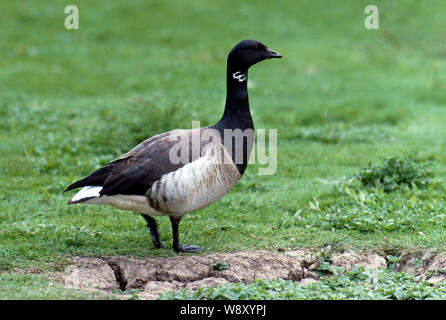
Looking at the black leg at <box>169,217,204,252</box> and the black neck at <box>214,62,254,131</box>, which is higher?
the black neck at <box>214,62,254,131</box>

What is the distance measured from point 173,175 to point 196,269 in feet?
2.89

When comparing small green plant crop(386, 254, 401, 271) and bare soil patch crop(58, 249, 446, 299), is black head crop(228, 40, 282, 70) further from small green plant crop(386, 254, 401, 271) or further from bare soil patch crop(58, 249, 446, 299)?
small green plant crop(386, 254, 401, 271)

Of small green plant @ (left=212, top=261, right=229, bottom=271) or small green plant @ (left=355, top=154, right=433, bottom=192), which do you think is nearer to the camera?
small green plant @ (left=212, top=261, right=229, bottom=271)

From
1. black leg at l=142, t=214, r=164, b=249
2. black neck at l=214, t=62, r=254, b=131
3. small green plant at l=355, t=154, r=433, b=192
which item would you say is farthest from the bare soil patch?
small green plant at l=355, t=154, r=433, b=192

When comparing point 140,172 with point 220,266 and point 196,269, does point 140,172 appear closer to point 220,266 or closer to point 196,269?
point 196,269

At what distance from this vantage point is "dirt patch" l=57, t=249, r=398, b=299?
5.63m

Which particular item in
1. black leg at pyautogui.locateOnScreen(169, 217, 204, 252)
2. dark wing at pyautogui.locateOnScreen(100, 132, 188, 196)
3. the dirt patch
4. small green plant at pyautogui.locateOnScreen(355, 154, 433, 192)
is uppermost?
dark wing at pyautogui.locateOnScreen(100, 132, 188, 196)

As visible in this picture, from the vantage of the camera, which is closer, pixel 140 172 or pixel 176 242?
pixel 140 172

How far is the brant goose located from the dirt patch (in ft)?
1.26

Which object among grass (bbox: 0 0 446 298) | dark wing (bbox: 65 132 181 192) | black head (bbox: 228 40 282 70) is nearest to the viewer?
dark wing (bbox: 65 132 181 192)

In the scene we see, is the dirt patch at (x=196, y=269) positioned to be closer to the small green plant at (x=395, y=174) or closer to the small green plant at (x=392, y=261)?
the small green plant at (x=392, y=261)

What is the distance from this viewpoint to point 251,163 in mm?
9320

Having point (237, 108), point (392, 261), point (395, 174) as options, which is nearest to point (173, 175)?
point (237, 108)

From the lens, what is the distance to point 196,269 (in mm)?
5859
